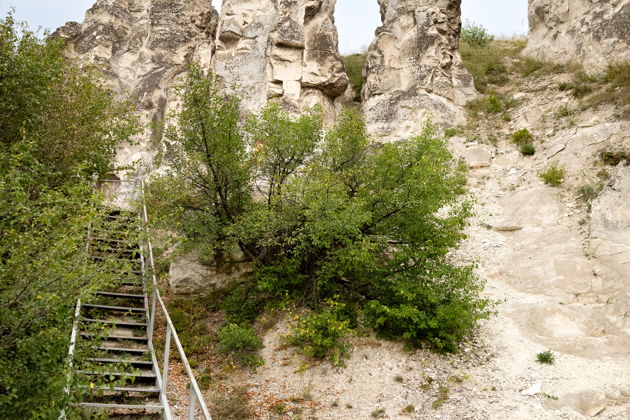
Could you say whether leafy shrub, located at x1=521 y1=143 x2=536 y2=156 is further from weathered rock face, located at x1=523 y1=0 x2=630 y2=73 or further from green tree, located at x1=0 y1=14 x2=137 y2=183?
green tree, located at x1=0 y1=14 x2=137 y2=183

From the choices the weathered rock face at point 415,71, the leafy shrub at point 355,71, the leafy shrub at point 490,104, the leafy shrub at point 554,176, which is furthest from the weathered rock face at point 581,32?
the leafy shrub at point 355,71

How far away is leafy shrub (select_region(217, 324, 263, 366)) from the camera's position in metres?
11.1

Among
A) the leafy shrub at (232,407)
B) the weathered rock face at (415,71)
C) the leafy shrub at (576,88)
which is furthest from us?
the weathered rock face at (415,71)

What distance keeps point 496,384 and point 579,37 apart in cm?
1710

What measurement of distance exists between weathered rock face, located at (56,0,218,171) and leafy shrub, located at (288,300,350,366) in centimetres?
1500

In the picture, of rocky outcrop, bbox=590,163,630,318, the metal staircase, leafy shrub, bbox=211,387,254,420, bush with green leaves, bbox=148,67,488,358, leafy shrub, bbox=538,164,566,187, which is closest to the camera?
the metal staircase

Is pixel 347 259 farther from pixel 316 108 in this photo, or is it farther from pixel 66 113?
pixel 66 113

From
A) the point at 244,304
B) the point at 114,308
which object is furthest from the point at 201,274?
the point at 114,308

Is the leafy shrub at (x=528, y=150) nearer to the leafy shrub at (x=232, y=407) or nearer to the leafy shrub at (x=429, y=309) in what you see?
the leafy shrub at (x=429, y=309)

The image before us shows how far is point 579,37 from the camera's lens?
20719mm

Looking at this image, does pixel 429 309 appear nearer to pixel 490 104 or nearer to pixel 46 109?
pixel 46 109

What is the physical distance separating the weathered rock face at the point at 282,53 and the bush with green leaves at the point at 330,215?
6.98 metres

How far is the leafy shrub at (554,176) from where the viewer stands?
49.6ft

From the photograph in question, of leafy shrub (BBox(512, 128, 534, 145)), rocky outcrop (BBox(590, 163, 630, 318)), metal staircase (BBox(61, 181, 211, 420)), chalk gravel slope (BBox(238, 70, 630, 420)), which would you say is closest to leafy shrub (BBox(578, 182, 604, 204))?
chalk gravel slope (BBox(238, 70, 630, 420))
